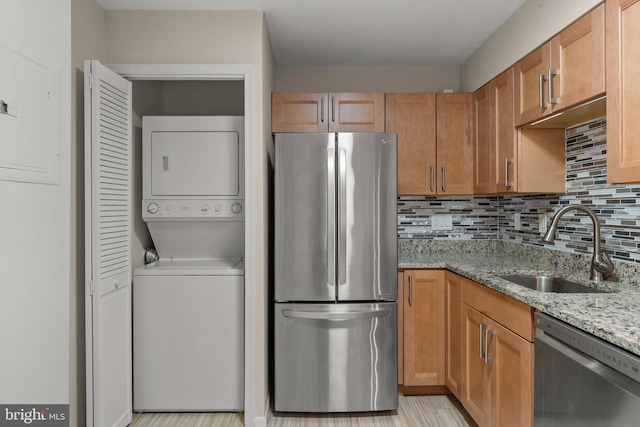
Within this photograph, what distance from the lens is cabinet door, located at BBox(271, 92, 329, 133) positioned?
9.94 ft

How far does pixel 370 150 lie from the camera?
7.96 ft

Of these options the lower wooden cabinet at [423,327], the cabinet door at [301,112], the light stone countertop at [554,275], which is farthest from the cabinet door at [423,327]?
the cabinet door at [301,112]

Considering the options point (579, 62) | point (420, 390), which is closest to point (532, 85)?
point (579, 62)

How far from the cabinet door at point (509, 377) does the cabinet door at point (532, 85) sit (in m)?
1.11

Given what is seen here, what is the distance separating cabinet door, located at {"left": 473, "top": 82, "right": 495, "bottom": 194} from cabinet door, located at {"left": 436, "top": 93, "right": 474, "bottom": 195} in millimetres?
60

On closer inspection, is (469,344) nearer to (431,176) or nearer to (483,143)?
(431,176)

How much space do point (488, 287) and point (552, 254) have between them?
702mm

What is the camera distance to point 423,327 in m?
2.72

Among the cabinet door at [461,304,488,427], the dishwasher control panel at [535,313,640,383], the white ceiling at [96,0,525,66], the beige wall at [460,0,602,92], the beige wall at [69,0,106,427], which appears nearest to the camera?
the dishwasher control panel at [535,313,640,383]

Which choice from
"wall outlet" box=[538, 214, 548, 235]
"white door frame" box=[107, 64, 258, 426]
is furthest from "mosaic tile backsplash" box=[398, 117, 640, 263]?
"white door frame" box=[107, 64, 258, 426]

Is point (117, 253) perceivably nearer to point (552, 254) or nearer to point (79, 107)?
point (79, 107)

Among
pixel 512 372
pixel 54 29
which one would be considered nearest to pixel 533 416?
pixel 512 372

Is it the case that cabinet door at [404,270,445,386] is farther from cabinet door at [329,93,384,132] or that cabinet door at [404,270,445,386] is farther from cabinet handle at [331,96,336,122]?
cabinet handle at [331,96,336,122]

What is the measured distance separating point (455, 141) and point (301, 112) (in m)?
1.16
